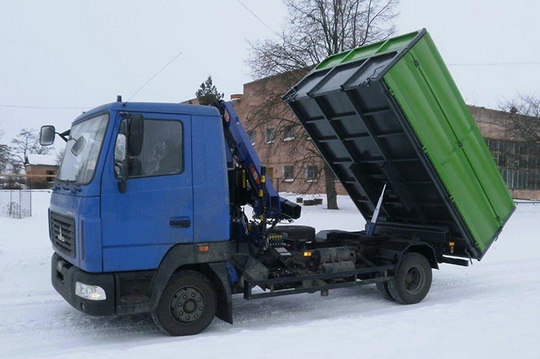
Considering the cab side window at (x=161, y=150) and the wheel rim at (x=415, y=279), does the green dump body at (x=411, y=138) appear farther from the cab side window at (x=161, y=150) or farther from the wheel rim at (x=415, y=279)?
the cab side window at (x=161, y=150)

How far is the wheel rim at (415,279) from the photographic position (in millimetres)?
7641

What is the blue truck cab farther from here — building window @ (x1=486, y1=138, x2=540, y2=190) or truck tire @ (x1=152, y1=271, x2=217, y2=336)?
building window @ (x1=486, y1=138, x2=540, y2=190)

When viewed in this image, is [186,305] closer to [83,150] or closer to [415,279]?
[83,150]

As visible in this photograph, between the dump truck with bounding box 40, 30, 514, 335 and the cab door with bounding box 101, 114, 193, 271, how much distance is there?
0.01 meters

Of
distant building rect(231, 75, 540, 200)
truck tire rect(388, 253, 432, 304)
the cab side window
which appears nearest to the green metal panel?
truck tire rect(388, 253, 432, 304)

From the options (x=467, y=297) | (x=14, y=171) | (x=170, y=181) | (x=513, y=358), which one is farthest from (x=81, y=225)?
(x=14, y=171)

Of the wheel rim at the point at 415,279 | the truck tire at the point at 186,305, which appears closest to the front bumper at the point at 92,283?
the truck tire at the point at 186,305

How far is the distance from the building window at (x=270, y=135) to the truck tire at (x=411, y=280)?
677 inches

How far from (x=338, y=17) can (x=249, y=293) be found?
20754 millimetres

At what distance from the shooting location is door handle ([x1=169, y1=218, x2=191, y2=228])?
5.64 metres

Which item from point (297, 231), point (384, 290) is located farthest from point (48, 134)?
point (384, 290)

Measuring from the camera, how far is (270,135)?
25.8 meters

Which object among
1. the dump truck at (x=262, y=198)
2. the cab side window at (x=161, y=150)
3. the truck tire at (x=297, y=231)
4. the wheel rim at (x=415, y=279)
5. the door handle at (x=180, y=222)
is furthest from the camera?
the wheel rim at (x=415, y=279)

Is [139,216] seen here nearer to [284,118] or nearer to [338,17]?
[284,118]
